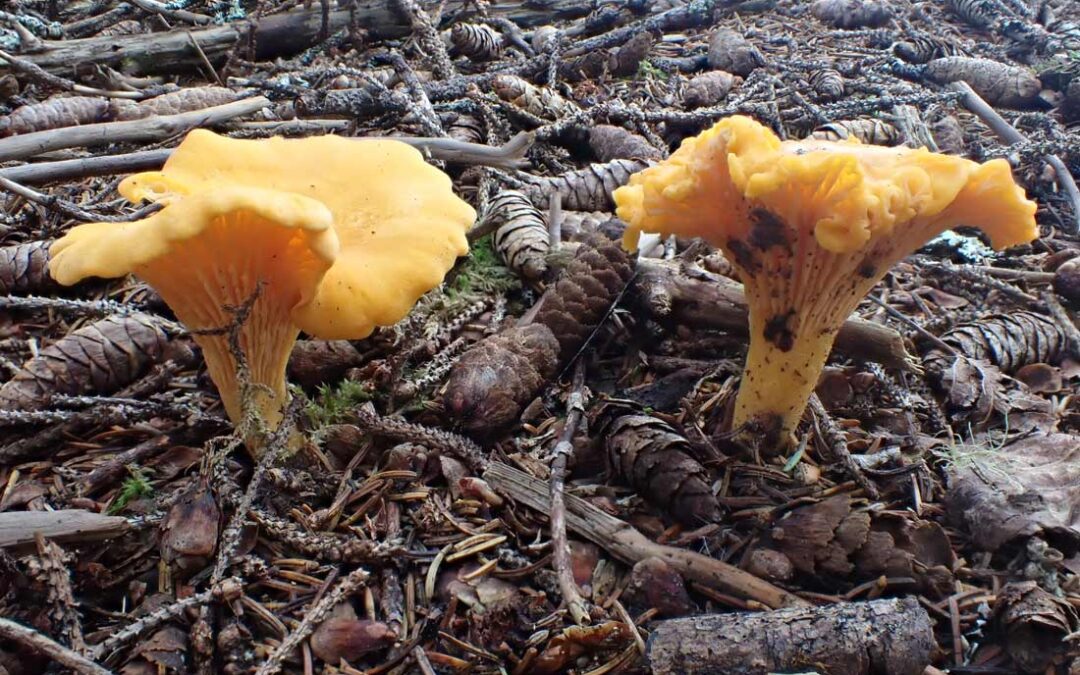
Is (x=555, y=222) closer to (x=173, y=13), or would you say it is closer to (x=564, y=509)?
(x=564, y=509)

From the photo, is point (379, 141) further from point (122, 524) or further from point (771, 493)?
point (771, 493)

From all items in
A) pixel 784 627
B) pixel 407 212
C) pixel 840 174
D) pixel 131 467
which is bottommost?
pixel 131 467

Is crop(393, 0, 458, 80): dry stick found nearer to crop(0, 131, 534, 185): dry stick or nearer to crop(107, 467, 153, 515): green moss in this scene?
crop(0, 131, 534, 185): dry stick

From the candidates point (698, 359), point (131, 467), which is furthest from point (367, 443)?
point (698, 359)

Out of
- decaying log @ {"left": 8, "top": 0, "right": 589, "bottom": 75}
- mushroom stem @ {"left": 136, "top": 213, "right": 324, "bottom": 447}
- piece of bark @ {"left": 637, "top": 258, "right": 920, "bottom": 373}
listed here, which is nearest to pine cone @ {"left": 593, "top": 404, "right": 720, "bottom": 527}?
piece of bark @ {"left": 637, "top": 258, "right": 920, "bottom": 373}

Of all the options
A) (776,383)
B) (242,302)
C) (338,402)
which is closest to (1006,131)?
(776,383)

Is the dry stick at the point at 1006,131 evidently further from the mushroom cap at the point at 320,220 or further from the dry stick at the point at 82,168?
the dry stick at the point at 82,168
